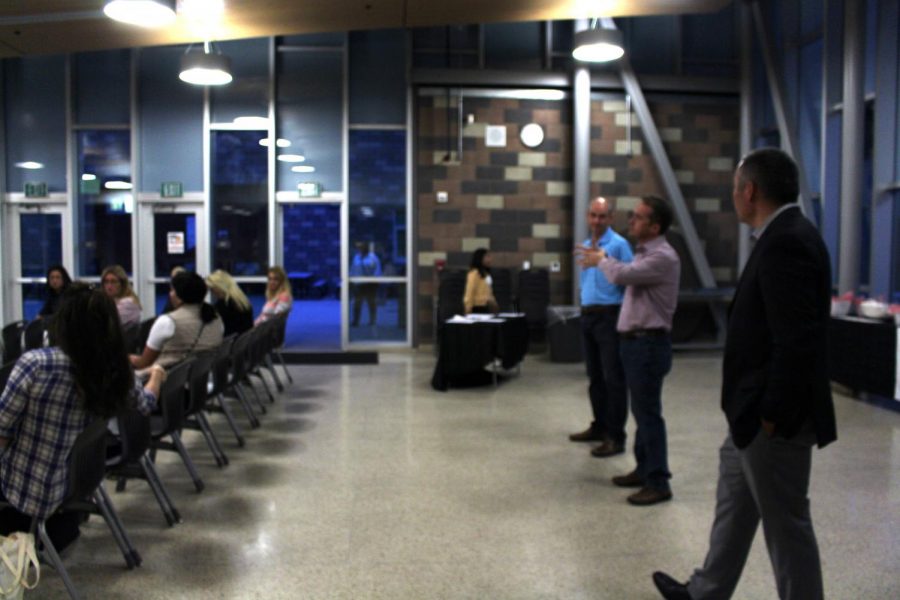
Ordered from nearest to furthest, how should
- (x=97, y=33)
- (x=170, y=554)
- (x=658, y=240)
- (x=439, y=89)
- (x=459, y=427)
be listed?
(x=170, y=554) < (x=658, y=240) < (x=459, y=427) < (x=97, y=33) < (x=439, y=89)

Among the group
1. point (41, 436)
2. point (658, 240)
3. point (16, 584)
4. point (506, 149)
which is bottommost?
point (16, 584)

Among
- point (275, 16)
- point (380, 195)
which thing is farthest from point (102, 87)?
point (275, 16)

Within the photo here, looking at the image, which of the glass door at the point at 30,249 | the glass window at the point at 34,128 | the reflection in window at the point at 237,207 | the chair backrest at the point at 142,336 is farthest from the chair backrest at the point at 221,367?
the glass window at the point at 34,128

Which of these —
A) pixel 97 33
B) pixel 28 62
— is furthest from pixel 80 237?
pixel 97 33

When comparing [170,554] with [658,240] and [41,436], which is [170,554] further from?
[658,240]

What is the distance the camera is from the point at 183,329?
501 cm

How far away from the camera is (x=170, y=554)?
345 cm

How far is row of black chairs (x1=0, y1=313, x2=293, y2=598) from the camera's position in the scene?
2869mm

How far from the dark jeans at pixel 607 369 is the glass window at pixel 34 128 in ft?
28.7

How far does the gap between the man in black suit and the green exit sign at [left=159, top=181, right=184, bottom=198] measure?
31.1 feet

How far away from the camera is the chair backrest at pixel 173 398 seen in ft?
12.8

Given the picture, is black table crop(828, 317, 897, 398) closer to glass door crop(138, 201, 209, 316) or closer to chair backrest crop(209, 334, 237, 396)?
chair backrest crop(209, 334, 237, 396)

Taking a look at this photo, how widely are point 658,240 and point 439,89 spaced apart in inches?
281

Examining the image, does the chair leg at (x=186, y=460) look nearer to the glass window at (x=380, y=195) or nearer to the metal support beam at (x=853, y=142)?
the glass window at (x=380, y=195)
